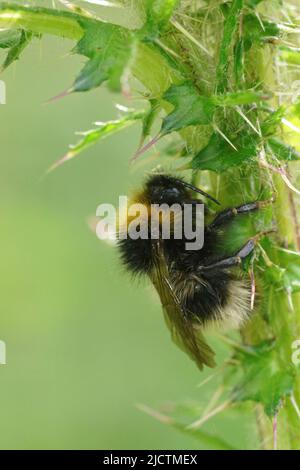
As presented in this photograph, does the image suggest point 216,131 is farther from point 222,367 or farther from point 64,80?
point 64,80

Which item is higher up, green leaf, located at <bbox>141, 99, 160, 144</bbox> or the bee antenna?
green leaf, located at <bbox>141, 99, 160, 144</bbox>

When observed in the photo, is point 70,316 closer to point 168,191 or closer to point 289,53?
point 168,191

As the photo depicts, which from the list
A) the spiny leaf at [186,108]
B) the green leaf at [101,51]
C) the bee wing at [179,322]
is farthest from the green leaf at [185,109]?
the bee wing at [179,322]

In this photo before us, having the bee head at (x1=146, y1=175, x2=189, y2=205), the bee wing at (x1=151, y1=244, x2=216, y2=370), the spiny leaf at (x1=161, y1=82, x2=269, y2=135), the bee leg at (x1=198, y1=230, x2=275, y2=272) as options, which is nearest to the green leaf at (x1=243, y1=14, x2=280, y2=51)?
the spiny leaf at (x1=161, y1=82, x2=269, y2=135)

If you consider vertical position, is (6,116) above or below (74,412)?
above

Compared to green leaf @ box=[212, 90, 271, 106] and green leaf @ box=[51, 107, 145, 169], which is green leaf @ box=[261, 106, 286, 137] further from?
green leaf @ box=[51, 107, 145, 169]

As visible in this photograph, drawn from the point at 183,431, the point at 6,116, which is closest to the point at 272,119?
the point at 183,431

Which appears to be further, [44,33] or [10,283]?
[10,283]

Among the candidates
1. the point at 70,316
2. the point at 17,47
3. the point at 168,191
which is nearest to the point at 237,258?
the point at 168,191
